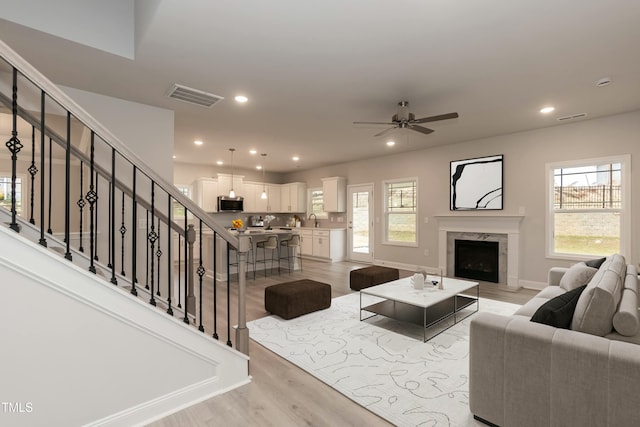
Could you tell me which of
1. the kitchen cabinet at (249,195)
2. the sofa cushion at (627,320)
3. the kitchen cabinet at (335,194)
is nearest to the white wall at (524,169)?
the kitchen cabinet at (335,194)

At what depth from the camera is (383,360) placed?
2760 mm

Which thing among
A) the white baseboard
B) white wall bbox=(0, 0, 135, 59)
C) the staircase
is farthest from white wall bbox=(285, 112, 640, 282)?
white wall bbox=(0, 0, 135, 59)

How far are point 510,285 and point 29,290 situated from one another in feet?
20.8

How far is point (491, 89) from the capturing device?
3.61 meters

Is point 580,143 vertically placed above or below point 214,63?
below

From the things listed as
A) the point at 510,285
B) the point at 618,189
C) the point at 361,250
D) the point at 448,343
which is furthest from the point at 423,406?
the point at 361,250

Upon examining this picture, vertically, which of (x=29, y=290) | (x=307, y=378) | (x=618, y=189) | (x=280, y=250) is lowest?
(x=307, y=378)

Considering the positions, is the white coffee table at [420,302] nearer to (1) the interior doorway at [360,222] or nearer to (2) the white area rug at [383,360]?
(2) the white area rug at [383,360]

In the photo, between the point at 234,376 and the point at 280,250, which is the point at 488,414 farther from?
the point at 280,250

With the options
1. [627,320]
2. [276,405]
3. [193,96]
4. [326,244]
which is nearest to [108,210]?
[193,96]

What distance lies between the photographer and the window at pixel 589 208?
14.9 ft

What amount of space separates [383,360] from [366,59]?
281 centimetres

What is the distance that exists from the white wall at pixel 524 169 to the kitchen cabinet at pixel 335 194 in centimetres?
83

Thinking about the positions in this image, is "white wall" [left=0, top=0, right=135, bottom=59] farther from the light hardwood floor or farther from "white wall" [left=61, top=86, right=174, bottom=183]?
the light hardwood floor
